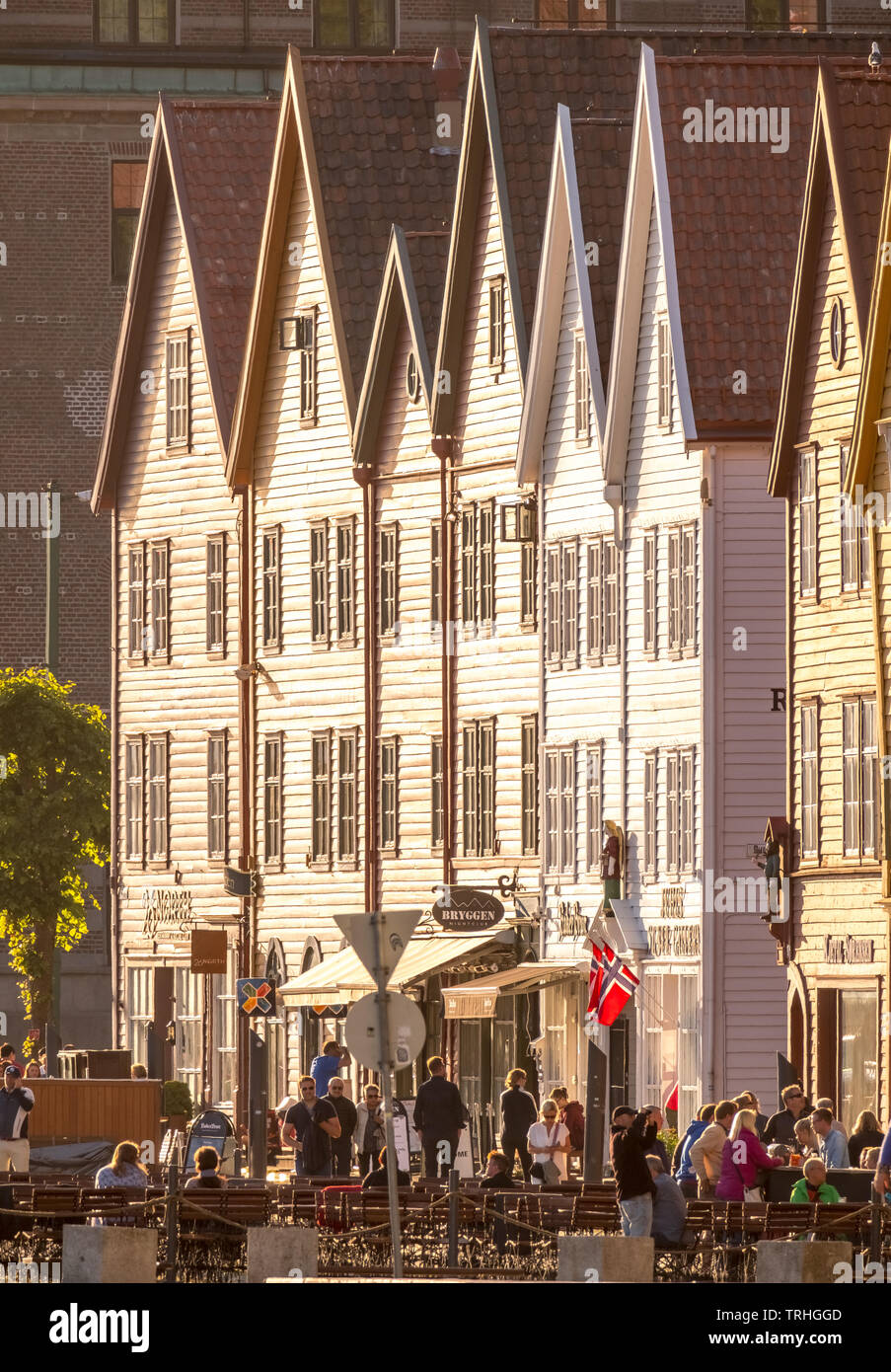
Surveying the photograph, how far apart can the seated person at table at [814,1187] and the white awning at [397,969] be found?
2321 cm

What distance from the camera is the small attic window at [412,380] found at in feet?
188

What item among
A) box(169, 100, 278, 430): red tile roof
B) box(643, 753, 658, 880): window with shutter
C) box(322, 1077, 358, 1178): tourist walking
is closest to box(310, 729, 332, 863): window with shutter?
box(169, 100, 278, 430): red tile roof

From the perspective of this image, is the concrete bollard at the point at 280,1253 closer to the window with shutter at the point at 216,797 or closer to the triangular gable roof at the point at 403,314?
the triangular gable roof at the point at 403,314

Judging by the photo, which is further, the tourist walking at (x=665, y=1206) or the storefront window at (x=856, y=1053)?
the storefront window at (x=856, y=1053)

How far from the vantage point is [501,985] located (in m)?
51.3

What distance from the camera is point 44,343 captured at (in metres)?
77.5

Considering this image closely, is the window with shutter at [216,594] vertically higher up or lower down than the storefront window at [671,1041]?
higher up

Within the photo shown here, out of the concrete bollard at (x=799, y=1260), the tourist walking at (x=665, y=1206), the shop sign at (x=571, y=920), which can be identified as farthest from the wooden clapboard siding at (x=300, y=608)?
the concrete bollard at (x=799, y=1260)

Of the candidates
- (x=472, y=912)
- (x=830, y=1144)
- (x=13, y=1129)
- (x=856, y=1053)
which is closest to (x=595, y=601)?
(x=472, y=912)

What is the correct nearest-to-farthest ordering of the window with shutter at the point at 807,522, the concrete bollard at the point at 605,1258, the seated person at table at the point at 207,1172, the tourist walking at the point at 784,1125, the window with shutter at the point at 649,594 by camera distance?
the concrete bollard at the point at 605,1258, the seated person at table at the point at 207,1172, the tourist walking at the point at 784,1125, the window with shutter at the point at 807,522, the window with shutter at the point at 649,594

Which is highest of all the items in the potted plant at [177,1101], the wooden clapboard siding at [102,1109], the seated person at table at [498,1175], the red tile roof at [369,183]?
the red tile roof at [369,183]

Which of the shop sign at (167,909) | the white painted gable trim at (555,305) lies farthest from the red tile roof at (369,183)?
the shop sign at (167,909)

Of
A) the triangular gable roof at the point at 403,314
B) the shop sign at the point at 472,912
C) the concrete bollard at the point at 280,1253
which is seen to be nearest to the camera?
the concrete bollard at the point at 280,1253
